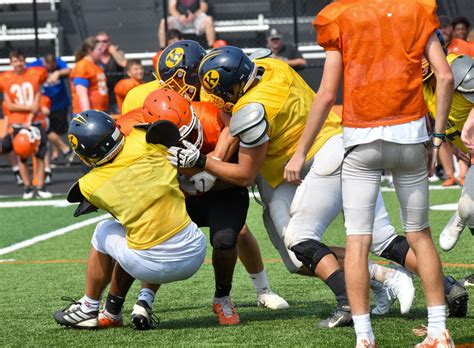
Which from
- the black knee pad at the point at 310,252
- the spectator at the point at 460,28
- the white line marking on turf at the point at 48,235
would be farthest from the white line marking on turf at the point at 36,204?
the black knee pad at the point at 310,252

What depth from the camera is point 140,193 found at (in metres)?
5.16

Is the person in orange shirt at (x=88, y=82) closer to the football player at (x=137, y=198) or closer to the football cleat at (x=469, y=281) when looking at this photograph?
the football cleat at (x=469, y=281)

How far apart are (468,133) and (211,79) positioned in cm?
179

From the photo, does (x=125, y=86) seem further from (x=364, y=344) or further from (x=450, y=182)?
(x=364, y=344)

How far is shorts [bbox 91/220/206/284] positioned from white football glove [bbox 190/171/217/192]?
0.66ft

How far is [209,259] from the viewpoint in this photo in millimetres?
8258

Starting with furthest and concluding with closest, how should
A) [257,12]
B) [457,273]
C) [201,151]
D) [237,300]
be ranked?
[257,12]
[457,273]
[237,300]
[201,151]

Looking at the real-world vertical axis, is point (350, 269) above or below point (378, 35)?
below

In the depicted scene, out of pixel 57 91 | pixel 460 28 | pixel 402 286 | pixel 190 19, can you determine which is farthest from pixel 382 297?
pixel 190 19

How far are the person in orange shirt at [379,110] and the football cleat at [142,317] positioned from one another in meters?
1.38

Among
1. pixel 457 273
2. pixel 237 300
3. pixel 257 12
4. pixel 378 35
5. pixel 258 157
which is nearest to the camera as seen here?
pixel 378 35

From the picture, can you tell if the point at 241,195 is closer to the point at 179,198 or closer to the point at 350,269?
the point at 179,198

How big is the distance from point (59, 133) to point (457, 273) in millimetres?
10150

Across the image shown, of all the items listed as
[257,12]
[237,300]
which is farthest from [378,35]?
[257,12]
